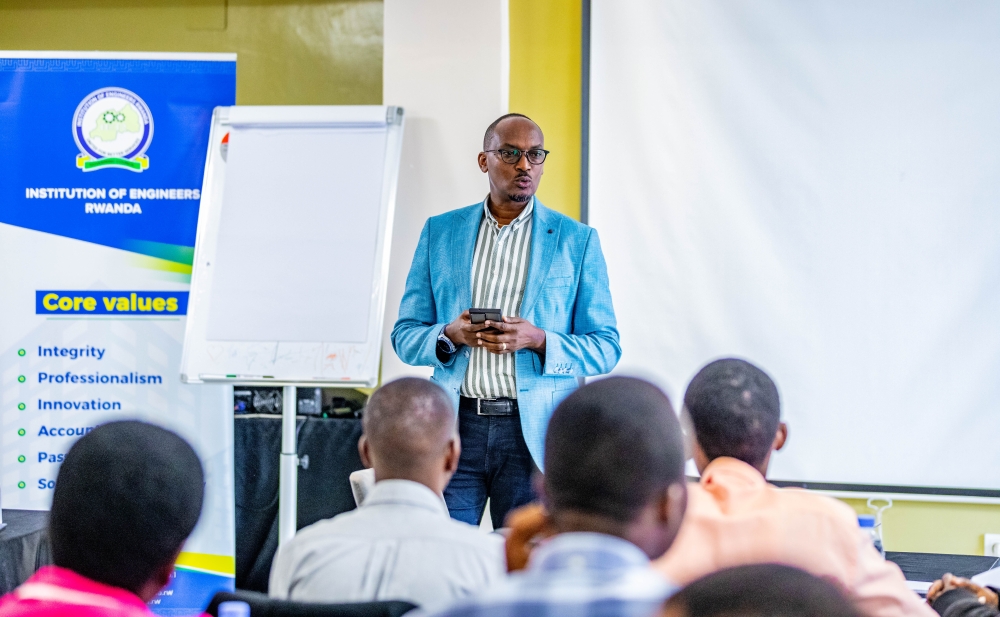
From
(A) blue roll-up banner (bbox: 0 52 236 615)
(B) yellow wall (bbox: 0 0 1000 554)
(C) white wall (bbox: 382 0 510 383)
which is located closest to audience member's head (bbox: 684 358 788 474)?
(C) white wall (bbox: 382 0 510 383)

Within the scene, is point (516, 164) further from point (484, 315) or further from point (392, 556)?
point (392, 556)

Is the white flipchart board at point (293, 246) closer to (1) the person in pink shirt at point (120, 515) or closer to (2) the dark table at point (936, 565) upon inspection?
(2) the dark table at point (936, 565)

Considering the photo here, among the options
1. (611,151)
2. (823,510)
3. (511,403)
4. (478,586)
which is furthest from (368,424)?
(611,151)

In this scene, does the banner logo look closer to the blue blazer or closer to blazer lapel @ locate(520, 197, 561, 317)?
the blue blazer

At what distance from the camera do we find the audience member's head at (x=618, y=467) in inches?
48.8

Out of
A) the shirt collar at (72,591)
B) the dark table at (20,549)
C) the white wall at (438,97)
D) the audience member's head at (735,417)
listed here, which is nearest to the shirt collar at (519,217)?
the white wall at (438,97)

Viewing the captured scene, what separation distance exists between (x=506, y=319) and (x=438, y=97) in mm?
1442

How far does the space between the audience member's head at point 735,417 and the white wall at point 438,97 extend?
203 cm

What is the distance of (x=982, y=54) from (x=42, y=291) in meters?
3.82

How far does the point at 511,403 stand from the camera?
2.82 m

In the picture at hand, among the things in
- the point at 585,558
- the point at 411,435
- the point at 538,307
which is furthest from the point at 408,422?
the point at 538,307

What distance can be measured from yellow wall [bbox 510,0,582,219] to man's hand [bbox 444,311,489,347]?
125 cm

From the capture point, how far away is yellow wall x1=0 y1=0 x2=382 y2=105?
443 centimetres

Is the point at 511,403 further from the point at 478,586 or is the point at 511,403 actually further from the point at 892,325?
the point at 892,325
